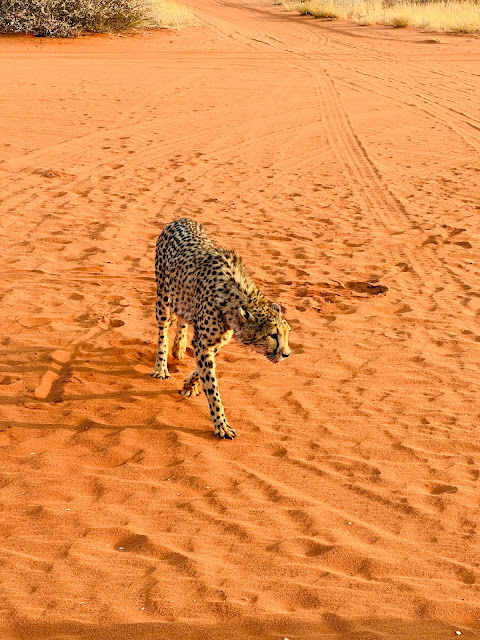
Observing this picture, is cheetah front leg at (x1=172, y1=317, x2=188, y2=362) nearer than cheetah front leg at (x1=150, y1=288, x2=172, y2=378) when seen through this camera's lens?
No

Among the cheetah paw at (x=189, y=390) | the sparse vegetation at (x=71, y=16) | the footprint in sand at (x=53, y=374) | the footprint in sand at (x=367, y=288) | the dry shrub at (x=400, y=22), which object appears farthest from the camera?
the dry shrub at (x=400, y=22)

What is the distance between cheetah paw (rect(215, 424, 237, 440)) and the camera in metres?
6.07

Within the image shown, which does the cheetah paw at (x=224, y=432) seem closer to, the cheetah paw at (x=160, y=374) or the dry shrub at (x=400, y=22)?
the cheetah paw at (x=160, y=374)

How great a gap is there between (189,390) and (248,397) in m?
0.49

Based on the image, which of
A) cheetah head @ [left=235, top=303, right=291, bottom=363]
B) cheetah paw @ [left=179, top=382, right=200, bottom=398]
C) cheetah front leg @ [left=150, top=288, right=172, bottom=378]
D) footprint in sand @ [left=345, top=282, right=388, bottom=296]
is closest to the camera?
cheetah head @ [left=235, top=303, right=291, bottom=363]

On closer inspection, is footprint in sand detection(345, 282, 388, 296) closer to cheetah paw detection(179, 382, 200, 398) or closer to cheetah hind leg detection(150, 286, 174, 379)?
cheetah hind leg detection(150, 286, 174, 379)

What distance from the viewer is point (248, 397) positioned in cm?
Result: 677

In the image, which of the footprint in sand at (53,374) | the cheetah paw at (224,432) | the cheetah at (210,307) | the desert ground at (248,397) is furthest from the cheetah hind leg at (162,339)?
the cheetah paw at (224,432)

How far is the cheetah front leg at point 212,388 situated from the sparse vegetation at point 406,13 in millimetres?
27155

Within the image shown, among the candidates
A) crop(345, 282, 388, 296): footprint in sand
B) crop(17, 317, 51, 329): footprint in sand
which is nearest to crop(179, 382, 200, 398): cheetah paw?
crop(17, 317, 51, 329): footprint in sand

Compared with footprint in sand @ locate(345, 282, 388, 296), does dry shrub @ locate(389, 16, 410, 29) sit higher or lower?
higher

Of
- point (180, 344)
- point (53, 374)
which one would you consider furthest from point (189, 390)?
point (53, 374)

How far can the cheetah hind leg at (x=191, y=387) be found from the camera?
6629 millimetres

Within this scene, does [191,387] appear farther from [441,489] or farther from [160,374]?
[441,489]
